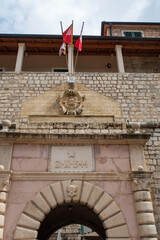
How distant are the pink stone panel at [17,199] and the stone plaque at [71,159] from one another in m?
0.52

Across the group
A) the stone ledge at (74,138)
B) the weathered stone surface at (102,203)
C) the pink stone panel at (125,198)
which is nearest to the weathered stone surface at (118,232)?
the pink stone panel at (125,198)

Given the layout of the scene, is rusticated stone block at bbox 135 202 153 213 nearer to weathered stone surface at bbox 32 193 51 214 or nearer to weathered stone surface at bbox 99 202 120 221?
weathered stone surface at bbox 99 202 120 221

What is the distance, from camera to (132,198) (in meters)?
5.62

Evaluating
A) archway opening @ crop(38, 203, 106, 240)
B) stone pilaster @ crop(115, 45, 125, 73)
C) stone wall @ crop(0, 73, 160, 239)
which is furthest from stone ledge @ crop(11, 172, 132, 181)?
stone pilaster @ crop(115, 45, 125, 73)

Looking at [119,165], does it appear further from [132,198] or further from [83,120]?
[83,120]

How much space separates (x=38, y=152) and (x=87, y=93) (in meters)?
3.75

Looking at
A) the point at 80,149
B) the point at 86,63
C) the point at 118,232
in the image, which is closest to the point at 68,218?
the point at 118,232

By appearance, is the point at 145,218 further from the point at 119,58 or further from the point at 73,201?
the point at 119,58

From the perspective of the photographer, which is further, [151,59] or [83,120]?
[151,59]

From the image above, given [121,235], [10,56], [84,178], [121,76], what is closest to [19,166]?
[84,178]

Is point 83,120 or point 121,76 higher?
point 121,76

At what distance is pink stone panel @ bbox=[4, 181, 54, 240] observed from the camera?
5.19 metres

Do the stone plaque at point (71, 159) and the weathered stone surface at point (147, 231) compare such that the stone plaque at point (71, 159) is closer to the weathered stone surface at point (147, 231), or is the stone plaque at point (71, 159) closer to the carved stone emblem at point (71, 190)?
the carved stone emblem at point (71, 190)

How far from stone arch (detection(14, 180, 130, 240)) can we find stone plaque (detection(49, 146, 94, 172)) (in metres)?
0.38
